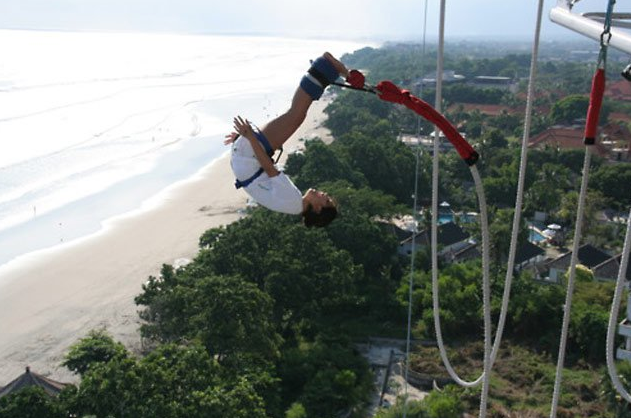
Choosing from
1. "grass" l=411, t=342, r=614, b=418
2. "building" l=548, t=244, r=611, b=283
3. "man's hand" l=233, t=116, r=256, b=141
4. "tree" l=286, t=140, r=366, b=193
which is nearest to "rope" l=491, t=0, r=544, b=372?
"man's hand" l=233, t=116, r=256, b=141

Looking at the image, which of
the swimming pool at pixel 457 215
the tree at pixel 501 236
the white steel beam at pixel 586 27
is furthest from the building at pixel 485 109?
the white steel beam at pixel 586 27

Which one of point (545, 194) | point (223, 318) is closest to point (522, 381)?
point (223, 318)

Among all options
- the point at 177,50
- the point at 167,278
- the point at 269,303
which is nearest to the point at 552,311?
the point at 269,303

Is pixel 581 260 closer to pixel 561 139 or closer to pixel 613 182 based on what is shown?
pixel 613 182

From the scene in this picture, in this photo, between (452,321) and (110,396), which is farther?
(452,321)

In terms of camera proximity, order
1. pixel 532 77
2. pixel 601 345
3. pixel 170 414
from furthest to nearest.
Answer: pixel 601 345, pixel 170 414, pixel 532 77

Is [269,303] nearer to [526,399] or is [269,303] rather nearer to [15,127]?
[526,399]

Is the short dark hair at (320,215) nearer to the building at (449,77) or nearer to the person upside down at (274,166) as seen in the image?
the person upside down at (274,166)
